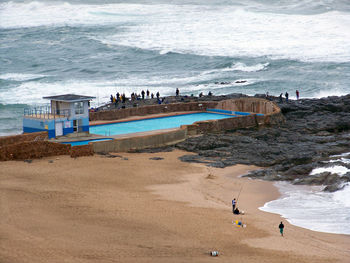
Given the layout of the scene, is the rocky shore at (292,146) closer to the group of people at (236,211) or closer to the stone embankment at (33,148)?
the group of people at (236,211)

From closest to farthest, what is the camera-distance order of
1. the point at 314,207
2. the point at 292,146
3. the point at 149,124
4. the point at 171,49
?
the point at 314,207
the point at 292,146
the point at 149,124
the point at 171,49

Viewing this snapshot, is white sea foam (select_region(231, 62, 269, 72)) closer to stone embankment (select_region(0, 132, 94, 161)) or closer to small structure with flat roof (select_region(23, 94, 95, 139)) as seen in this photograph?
small structure with flat roof (select_region(23, 94, 95, 139))

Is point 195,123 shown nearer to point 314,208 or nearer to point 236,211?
point 314,208

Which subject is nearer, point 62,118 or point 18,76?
point 62,118

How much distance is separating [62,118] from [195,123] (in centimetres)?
746

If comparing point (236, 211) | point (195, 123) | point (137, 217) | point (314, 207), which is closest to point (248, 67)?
point (195, 123)

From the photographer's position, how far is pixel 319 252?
1747 cm

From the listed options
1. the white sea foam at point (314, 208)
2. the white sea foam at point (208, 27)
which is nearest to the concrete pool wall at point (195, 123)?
the white sea foam at point (314, 208)

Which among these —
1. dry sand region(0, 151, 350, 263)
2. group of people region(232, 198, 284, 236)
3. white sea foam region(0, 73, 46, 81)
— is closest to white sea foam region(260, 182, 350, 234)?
dry sand region(0, 151, 350, 263)

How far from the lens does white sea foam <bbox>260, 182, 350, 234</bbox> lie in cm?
2059

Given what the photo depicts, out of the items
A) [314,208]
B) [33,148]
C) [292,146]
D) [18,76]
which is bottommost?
[314,208]

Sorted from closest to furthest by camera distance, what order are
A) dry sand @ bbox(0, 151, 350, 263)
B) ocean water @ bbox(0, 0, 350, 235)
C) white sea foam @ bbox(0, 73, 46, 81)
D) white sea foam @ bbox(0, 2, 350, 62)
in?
dry sand @ bbox(0, 151, 350, 263), ocean water @ bbox(0, 0, 350, 235), white sea foam @ bbox(0, 73, 46, 81), white sea foam @ bbox(0, 2, 350, 62)

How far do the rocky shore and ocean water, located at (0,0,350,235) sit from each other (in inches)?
541

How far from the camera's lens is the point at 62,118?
2798cm
